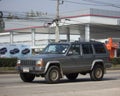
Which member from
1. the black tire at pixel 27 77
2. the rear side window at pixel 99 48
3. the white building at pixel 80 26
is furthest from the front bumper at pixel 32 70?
the white building at pixel 80 26

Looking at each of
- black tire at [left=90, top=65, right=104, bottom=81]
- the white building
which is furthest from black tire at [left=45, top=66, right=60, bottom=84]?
the white building

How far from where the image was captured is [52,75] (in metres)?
19.9

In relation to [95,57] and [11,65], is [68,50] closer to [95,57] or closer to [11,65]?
[95,57]

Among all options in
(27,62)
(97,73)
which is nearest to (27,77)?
(27,62)

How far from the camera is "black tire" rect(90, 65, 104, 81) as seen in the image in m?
22.0

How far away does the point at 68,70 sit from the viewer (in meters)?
20.6

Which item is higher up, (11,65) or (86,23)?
(86,23)

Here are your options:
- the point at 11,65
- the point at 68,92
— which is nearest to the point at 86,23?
the point at 11,65

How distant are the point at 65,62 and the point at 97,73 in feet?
8.22

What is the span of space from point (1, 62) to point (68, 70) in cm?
2105

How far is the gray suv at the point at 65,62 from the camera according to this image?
774 inches

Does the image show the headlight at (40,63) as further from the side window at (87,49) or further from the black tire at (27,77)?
the side window at (87,49)

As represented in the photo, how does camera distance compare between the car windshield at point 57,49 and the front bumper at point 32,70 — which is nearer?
the front bumper at point 32,70

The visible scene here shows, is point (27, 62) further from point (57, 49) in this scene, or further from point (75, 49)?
point (75, 49)
